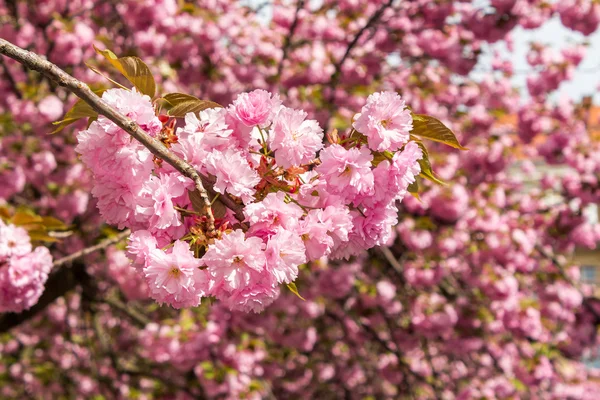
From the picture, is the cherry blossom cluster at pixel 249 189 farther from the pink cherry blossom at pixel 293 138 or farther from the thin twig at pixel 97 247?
the thin twig at pixel 97 247

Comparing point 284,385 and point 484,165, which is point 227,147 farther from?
point 284,385

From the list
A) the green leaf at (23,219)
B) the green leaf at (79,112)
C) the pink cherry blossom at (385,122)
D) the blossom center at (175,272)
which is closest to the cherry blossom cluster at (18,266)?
the green leaf at (23,219)

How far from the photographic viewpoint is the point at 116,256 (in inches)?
155

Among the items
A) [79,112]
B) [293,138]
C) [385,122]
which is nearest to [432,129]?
[385,122]

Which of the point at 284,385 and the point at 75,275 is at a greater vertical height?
the point at 75,275

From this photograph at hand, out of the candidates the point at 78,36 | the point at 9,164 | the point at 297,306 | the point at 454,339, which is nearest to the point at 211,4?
the point at 78,36

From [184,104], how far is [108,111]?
0.19 m

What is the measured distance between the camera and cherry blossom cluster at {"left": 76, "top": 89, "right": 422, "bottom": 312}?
1073 mm

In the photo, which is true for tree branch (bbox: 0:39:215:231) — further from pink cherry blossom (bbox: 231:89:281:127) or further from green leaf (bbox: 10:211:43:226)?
green leaf (bbox: 10:211:43:226)

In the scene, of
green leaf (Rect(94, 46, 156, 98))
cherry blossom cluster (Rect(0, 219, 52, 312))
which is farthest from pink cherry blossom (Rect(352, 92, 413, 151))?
cherry blossom cluster (Rect(0, 219, 52, 312))

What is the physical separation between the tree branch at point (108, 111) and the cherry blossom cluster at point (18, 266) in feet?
3.41

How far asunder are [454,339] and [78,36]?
161 inches

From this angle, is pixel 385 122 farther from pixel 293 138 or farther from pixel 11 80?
pixel 11 80

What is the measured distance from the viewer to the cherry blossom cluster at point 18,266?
1.89 metres
